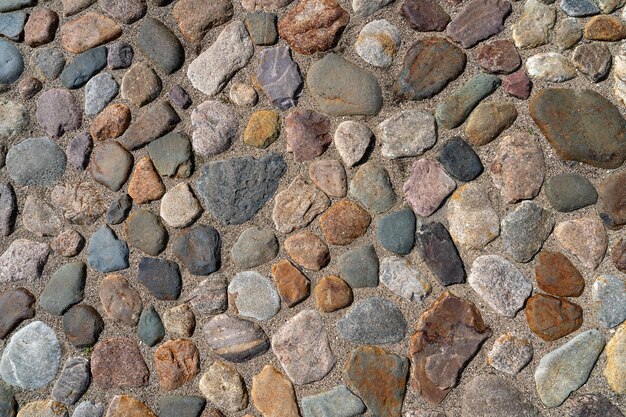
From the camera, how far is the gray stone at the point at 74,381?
1712 millimetres

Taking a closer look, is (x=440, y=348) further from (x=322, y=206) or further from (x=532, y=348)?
(x=322, y=206)

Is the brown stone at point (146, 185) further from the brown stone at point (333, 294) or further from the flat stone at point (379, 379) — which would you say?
the flat stone at point (379, 379)

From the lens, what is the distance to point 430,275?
159cm

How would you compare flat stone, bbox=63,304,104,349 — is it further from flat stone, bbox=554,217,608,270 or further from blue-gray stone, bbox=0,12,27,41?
flat stone, bbox=554,217,608,270

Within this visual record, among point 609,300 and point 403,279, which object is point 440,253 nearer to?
point 403,279

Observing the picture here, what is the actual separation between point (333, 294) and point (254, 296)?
0.20 m

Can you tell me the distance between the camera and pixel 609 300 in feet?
4.92

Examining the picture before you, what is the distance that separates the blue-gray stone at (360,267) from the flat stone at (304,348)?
0.12m

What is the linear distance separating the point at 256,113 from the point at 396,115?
1.17 ft

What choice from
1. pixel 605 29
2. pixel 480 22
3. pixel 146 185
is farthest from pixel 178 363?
pixel 605 29

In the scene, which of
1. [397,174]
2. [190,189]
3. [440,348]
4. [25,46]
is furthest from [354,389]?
[25,46]

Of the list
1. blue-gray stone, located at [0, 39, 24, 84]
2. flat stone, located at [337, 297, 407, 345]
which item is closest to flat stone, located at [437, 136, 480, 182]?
flat stone, located at [337, 297, 407, 345]

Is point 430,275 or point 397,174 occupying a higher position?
point 397,174

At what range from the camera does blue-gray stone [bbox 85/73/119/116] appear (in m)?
1.81
